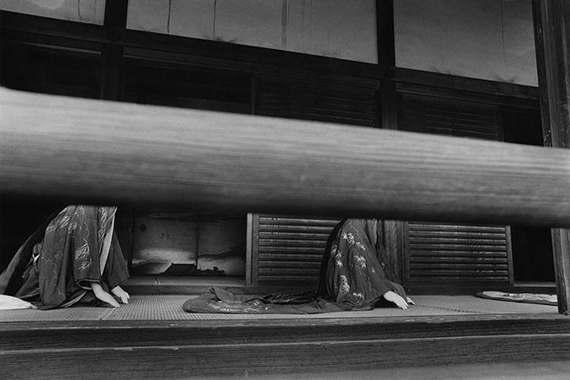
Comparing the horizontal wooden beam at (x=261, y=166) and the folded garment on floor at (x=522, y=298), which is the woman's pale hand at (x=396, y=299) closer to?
the folded garment on floor at (x=522, y=298)

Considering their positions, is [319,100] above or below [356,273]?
above

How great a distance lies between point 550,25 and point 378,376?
197 centimetres

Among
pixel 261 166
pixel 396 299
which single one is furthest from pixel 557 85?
pixel 261 166

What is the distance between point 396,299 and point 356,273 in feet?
1.31

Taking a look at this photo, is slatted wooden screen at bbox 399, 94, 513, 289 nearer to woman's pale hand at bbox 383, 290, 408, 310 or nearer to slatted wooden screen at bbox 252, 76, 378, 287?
slatted wooden screen at bbox 252, 76, 378, 287

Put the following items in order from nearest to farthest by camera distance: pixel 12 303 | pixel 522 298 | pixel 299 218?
pixel 12 303 < pixel 522 298 < pixel 299 218

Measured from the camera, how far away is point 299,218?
4.60 metres

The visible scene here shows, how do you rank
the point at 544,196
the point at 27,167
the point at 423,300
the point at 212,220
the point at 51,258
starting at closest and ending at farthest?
1. the point at 27,167
2. the point at 544,196
3. the point at 51,258
4. the point at 423,300
5. the point at 212,220

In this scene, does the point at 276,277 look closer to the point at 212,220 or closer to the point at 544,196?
the point at 212,220

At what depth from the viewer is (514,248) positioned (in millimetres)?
7547

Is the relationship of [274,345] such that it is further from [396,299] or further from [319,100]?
[319,100]

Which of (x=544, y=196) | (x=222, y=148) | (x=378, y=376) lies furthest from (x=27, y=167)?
(x=378, y=376)

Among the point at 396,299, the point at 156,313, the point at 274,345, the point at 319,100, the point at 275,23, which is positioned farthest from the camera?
the point at 319,100

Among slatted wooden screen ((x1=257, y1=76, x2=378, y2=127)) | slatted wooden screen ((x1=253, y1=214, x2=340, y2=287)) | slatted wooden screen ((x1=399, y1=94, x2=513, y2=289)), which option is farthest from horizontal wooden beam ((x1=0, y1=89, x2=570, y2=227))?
slatted wooden screen ((x1=399, y1=94, x2=513, y2=289))
